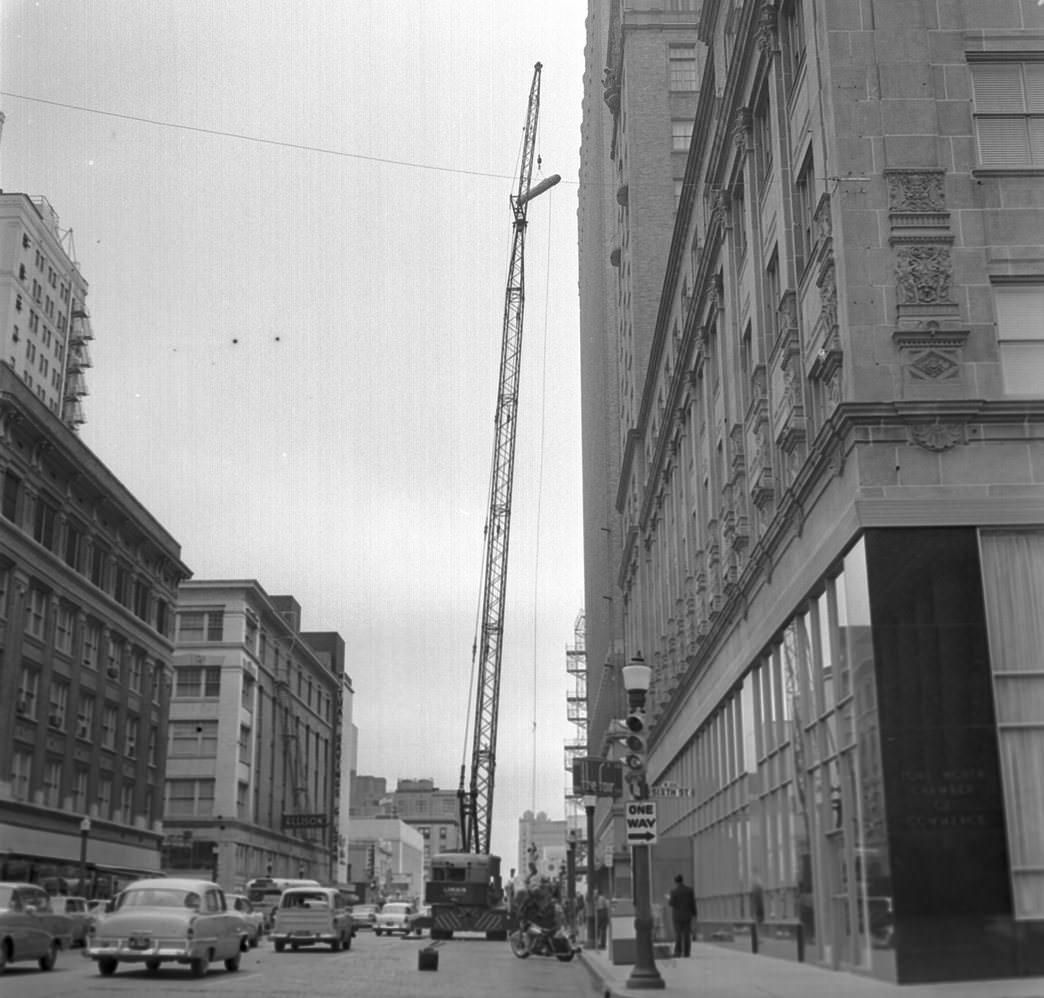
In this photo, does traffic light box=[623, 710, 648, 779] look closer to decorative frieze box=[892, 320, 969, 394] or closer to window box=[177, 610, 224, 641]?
decorative frieze box=[892, 320, 969, 394]

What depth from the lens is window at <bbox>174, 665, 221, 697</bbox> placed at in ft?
370

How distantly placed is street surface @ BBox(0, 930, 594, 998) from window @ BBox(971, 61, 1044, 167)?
51.3ft

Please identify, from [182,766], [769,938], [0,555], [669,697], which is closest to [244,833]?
[182,766]

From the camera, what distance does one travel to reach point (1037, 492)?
70.4 feet

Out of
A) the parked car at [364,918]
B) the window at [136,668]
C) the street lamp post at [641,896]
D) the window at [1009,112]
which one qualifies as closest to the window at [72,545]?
the window at [136,668]

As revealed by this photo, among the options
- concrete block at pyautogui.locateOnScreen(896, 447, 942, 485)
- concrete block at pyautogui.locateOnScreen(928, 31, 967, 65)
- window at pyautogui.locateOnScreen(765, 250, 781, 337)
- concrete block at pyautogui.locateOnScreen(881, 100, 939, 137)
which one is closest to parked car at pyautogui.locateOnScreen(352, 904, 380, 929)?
window at pyautogui.locateOnScreen(765, 250, 781, 337)

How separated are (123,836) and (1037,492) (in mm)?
68156

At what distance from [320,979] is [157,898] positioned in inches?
141

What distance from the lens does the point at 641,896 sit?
2344 cm

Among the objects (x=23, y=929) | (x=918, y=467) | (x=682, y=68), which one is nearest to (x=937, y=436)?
(x=918, y=467)

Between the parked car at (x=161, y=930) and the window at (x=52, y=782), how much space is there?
43128 millimetres

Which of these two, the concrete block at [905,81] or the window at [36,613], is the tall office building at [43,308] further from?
the concrete block at [905,81]

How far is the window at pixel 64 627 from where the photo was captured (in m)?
70.5

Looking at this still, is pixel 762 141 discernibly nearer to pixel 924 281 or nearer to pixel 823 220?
pixel 823 220
